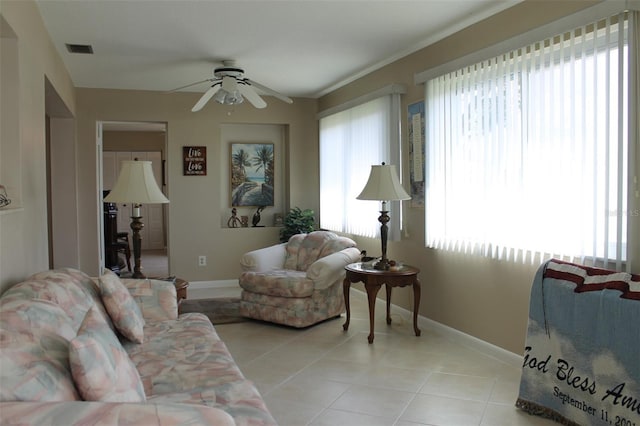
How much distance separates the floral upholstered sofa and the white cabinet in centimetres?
799

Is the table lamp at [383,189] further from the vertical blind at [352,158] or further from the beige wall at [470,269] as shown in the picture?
the vertical blind at [352,158]

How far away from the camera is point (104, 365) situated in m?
1.48

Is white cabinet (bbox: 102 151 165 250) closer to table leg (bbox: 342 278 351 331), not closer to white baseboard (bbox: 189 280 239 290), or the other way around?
white baseboard (bbox: 189 280 239 290)

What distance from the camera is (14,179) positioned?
8.96ft

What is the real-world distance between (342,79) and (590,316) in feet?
13.6

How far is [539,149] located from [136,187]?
2787 millimetres

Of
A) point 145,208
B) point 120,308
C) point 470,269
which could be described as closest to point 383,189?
point 470,269

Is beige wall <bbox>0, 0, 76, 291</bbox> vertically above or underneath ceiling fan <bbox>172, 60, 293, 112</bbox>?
underneath

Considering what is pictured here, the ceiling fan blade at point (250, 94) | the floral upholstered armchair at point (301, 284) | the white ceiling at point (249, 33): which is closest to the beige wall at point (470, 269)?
the white ceiling at point (249, 33)

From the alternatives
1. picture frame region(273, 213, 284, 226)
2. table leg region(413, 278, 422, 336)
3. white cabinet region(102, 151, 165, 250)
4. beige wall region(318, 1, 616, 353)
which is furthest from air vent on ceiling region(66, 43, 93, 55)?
white cabinet region(102, 151, 165, 250)

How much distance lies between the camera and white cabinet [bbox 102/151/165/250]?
10.4 m

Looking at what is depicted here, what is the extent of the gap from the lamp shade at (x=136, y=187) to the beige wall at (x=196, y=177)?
2787 mm

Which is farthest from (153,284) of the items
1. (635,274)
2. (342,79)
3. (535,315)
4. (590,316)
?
(342,79)

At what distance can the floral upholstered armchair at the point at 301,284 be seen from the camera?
14.7 feet
